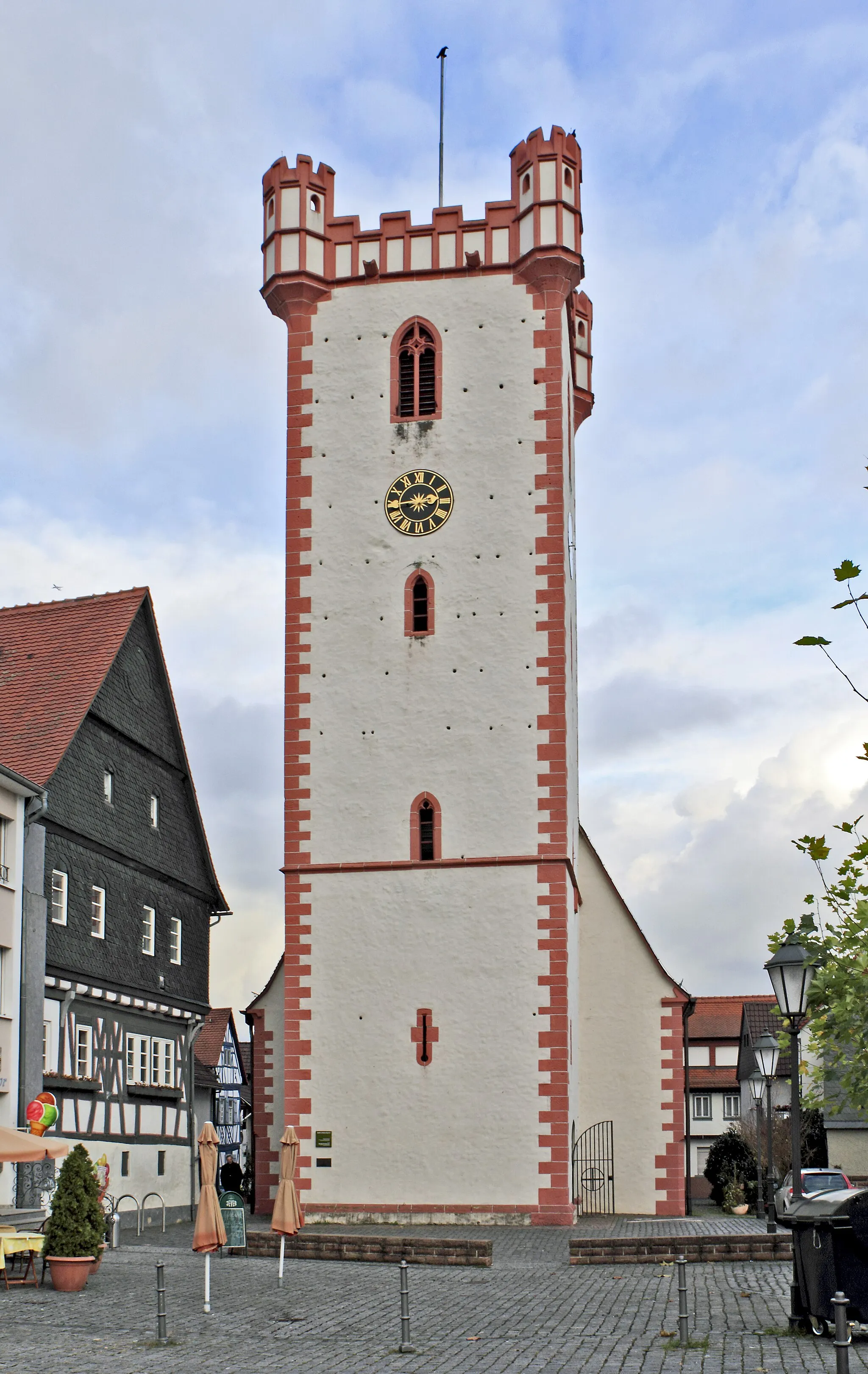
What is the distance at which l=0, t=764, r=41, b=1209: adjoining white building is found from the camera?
2898 cm

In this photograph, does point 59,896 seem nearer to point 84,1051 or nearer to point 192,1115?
point 84,1051

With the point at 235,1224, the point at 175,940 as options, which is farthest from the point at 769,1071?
the point at 175,940

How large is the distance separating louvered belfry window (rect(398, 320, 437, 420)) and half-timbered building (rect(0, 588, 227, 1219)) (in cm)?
865

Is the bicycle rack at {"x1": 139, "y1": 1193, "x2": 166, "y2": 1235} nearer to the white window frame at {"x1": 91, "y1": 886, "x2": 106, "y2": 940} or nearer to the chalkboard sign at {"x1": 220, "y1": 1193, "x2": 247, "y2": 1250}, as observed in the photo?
Result: the white window frame at {"x1": 91, "y1": 886, "x2": 106, "y2": 940}

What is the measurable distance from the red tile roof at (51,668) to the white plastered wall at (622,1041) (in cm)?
1024

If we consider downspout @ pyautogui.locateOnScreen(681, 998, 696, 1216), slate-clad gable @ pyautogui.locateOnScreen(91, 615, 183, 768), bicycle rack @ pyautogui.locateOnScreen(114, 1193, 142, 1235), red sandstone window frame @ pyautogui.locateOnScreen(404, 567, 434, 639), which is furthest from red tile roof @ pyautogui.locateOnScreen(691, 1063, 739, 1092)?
red sandstone window frame @ pyautogui.locateOnScreen(404, 567, 434, 639)

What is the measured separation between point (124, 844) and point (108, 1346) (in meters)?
22.0

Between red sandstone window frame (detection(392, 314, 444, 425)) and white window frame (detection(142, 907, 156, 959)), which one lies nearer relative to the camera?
red sandstone window frame (detection(392, 314, 444, 425))

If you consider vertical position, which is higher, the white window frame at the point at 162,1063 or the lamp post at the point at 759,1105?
the white window frame at the point at 162,1063

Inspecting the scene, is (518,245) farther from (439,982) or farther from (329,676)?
(439,982)

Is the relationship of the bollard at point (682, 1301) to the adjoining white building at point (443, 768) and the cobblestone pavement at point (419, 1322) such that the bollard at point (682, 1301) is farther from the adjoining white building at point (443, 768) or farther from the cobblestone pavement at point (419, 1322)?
the adjoining white building at point (443, 768)

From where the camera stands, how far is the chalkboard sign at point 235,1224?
22438mm

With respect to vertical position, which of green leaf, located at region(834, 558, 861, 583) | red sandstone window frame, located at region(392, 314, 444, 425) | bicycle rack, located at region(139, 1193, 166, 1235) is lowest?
bicycle rack, located at region(139, 1193, 166, 1235)

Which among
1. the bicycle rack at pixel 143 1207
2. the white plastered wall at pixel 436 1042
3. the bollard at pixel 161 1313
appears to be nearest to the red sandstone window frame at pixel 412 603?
the white plastered wall at pixel 436 1042
